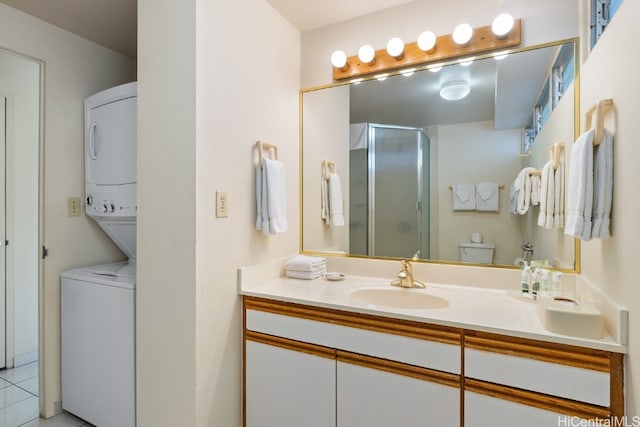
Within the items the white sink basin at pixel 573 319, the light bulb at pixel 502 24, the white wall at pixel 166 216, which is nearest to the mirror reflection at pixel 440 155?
the light bulb at pixel 502 24

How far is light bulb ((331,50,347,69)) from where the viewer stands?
1984 millimetres

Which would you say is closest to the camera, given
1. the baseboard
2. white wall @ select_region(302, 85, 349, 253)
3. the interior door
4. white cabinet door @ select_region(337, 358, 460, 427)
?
white cabinet door @ select_region(337, 358, 460, 427)

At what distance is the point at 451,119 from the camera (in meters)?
1.81

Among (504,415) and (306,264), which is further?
(306,264)

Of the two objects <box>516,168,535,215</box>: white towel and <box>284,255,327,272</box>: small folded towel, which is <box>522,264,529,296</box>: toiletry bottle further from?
<box>284,255,327,272</box>: small folded towel

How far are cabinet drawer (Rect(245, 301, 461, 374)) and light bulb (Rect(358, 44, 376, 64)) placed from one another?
1.47 meters

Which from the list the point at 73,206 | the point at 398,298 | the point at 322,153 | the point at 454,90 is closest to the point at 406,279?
the point at 398,298

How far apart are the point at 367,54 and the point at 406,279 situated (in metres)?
1.33

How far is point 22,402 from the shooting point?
2160mm

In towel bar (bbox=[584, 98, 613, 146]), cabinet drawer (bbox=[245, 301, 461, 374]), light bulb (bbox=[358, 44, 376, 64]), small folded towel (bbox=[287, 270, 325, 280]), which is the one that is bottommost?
cabinet drawer (bbox=[245, 301, 461, 374])

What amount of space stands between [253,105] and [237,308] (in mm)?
1088

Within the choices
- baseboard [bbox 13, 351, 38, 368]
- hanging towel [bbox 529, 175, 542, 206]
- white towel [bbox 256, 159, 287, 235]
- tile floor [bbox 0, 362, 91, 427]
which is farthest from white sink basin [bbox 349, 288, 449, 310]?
baseboard [bbox 13, 351, 38, 368]

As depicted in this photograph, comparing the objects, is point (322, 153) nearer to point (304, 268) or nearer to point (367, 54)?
point (367, 54)

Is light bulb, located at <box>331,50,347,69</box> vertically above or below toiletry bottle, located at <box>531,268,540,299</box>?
above
